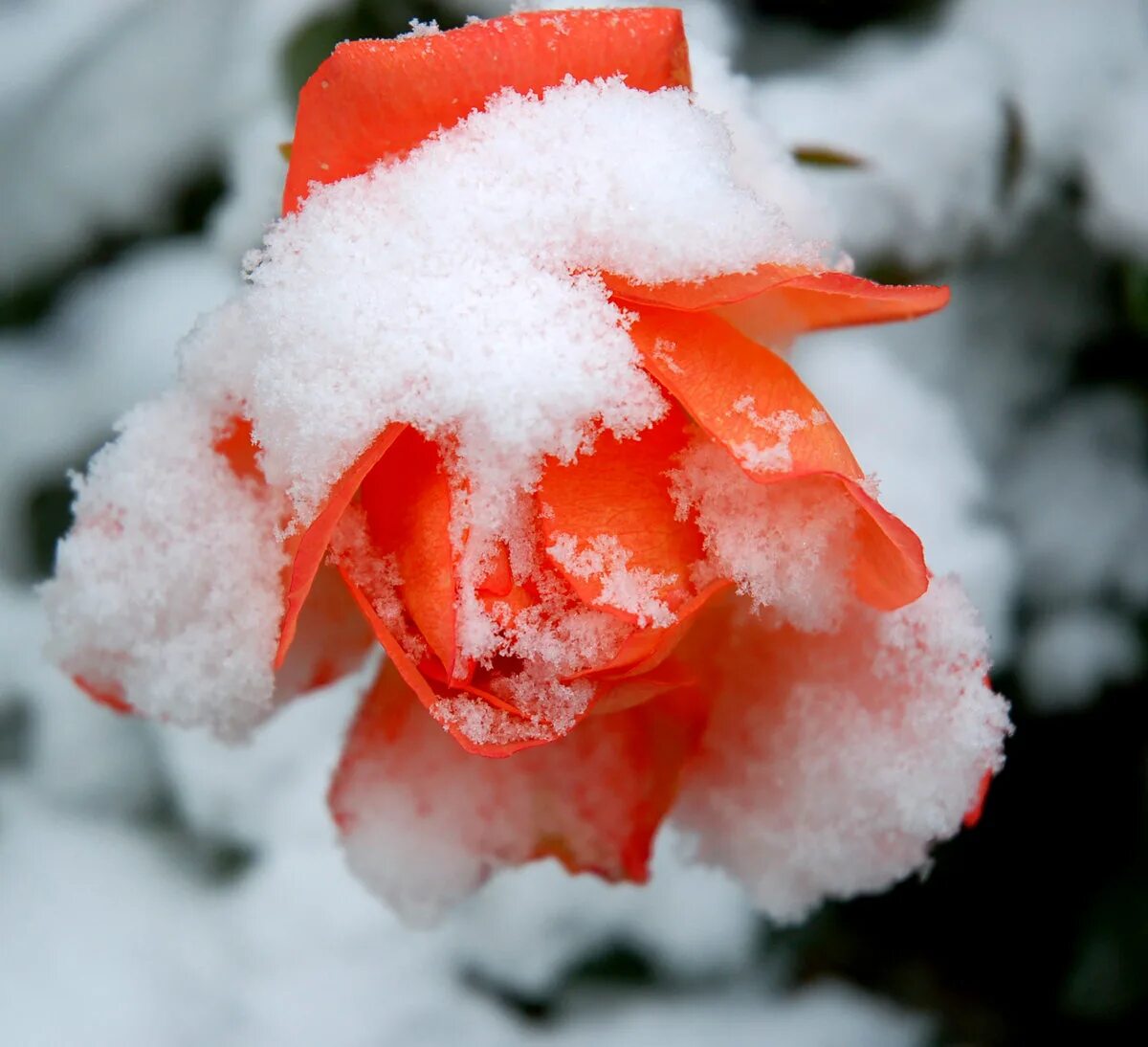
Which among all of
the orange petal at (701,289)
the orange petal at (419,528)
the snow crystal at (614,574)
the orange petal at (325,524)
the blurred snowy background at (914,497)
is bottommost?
the blurred snowy background at (914,497)

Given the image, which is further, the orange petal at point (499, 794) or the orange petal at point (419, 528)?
the orange petal at point (499, 794)

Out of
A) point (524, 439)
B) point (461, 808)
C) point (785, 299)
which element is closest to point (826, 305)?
point (785, 299)

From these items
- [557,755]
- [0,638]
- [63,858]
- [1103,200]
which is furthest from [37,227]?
[1103,200]

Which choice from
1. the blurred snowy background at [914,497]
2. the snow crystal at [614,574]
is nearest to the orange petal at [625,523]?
the snow crystal at [614,574]

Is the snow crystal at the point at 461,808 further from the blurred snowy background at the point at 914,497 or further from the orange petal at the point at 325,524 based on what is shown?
the blurred snowy background at the point at 914,497

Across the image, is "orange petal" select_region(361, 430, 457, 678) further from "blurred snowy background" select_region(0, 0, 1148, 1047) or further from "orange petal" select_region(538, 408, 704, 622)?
"blurred snowy background" select_region(0, 0, 1148, 1047)

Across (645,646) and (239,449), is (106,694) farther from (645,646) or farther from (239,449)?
(645,646)

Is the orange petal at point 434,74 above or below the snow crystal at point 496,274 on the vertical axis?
above

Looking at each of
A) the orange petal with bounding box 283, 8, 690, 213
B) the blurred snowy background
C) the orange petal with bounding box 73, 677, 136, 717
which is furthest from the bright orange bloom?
the blurred snowy background
